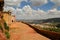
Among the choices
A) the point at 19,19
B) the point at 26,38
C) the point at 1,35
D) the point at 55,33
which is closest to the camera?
the point at 1,35

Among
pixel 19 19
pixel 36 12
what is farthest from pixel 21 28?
pixel 36 12

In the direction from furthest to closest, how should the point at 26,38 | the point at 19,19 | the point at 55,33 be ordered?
the point at 19,19 → the point at 55,33 → the point at 26,38

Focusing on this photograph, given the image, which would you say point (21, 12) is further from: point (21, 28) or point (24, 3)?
point (21, 28)

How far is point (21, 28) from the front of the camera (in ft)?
26.1

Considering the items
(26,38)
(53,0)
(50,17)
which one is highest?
(53,0)

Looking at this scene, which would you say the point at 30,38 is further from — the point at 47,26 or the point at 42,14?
the point at 42,14

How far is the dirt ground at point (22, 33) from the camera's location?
24.3ft

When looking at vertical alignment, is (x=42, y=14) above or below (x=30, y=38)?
above

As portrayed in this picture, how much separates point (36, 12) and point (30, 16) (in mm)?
371

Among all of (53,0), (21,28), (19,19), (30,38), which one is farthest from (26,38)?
(53,0)

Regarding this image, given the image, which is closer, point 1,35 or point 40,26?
point 1,35

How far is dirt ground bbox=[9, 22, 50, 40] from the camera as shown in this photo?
292 inches

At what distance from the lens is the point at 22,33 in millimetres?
7586

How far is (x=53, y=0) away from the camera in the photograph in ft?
28.3
